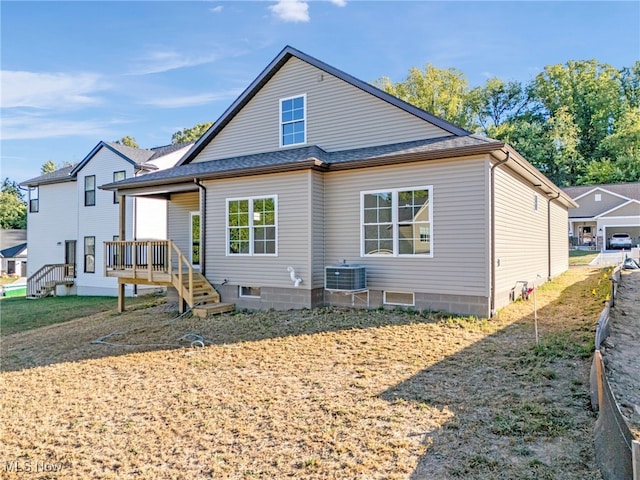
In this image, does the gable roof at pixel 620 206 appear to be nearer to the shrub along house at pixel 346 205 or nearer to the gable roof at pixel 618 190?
the gable roof at pixel 618 190

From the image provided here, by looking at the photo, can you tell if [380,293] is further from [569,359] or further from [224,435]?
[224,435]

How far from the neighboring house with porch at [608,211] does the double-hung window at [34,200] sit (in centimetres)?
3801

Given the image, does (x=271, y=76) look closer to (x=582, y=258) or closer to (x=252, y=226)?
(x=252, y=226)

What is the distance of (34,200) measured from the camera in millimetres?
22828

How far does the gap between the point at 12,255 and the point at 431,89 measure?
3999cm

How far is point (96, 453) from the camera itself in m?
3.68

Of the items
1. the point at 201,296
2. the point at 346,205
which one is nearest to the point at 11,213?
the point at 201,296

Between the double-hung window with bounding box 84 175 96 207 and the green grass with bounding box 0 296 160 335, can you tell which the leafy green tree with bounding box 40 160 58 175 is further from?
the green grass with bounding box 0 296 160 335

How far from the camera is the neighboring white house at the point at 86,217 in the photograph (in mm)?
18420


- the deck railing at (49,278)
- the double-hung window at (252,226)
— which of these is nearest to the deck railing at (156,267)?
the double-hung window at (252,226)

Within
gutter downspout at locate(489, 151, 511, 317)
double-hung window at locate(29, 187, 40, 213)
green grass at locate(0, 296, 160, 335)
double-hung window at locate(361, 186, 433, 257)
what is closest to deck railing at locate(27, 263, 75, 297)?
double-hung window at locate(29, 187, 40, 213)

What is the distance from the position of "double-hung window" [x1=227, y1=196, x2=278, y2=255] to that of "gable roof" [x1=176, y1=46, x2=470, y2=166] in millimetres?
3190

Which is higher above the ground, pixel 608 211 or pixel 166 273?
pixel 608 211

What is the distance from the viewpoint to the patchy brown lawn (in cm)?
334
